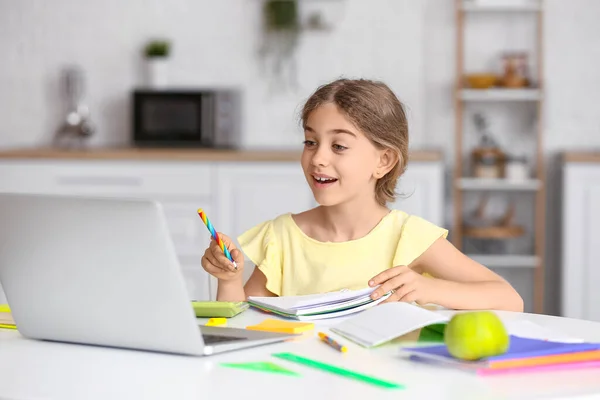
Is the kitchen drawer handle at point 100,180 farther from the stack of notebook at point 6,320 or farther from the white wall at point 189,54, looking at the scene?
the stack of notebook at point 6,320

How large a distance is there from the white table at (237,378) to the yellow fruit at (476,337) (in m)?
0.03

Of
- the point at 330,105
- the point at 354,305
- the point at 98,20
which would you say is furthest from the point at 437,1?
the point at 354,305

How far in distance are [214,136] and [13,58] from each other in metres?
1.14

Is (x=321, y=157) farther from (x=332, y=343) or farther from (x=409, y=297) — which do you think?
(x=332, y=343)

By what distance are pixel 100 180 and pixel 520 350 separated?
2.93 meters

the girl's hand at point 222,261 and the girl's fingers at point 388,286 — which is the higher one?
the girl's hand at point 222,261

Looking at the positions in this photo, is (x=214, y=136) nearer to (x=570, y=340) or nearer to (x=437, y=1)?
(x=437, y=1)

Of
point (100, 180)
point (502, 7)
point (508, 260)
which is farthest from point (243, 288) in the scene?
point (502, 7)

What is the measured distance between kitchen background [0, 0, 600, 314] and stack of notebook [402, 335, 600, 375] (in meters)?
3.05

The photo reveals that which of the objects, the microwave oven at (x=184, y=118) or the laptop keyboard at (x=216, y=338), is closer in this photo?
the laptop keyboard at (x=216, y=338)

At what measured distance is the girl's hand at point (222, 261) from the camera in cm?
158

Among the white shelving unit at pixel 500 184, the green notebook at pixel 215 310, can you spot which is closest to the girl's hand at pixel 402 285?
the green notebook at pixel 215 310

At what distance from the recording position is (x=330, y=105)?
6.07ft

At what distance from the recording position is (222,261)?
1.59 meters
